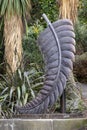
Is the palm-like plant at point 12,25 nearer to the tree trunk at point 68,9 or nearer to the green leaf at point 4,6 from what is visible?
the green leaf at point 4,6

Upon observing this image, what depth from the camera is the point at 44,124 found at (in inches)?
230

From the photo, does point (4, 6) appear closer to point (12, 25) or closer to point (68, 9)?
point (12, 25)

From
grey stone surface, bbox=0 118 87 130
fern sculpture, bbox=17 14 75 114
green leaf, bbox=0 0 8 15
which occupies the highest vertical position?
green leaf, bbox=0 0 8 15

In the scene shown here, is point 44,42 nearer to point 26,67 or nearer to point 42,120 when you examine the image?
point 42,120

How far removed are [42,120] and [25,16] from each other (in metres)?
6.70

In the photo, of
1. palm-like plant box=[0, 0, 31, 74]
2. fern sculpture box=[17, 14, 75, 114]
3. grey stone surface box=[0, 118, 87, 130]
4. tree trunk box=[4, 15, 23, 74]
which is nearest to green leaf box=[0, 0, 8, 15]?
palm-like plant box=[0, 0, 31, 74]

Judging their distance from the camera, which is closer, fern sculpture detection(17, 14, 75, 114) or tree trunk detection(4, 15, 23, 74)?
fern sculpture detection(17, 14, 75, 114)

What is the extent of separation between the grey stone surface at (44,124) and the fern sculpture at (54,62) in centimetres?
23

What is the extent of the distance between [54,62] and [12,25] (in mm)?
5737

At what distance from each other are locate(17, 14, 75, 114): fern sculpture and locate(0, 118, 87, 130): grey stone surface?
227mm

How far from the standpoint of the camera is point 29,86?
31.0 feet

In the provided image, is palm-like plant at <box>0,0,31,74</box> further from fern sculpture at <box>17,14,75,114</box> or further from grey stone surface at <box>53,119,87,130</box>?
grey stone surface at <box>53,119,87,130</box>

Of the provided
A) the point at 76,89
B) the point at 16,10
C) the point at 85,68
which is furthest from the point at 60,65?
the point at 85,68

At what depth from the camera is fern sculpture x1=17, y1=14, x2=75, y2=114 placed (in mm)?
5988
